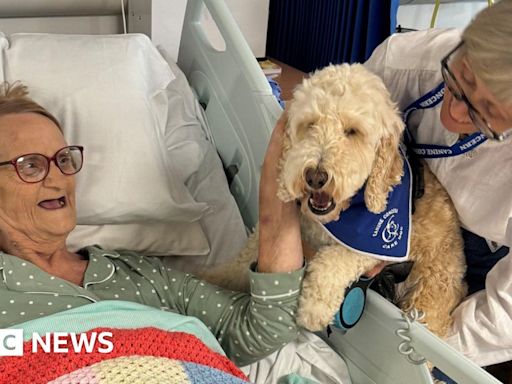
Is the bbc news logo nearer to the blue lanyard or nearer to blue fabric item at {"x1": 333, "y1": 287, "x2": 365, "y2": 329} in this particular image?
blue fabric item at {"x1": 333, "y1": 287, "x2": 365, "y2": 329}

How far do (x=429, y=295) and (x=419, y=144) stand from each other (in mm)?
344

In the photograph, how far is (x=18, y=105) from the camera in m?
1.42

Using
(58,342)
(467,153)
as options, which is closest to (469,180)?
(467,153)

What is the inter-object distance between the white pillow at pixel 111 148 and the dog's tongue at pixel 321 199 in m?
0.50

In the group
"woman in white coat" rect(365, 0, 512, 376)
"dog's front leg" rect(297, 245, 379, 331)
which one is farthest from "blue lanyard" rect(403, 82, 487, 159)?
"dog's front leg" rect(297, 245, 379, 331)

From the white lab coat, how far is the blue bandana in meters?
0.11

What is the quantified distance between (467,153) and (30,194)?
928 millimetres

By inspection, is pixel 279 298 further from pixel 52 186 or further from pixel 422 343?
pixel 52 186

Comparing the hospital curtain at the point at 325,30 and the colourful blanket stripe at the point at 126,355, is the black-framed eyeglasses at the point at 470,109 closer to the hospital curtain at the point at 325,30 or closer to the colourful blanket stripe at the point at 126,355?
the colourful blanket stripe at the point at 126,355

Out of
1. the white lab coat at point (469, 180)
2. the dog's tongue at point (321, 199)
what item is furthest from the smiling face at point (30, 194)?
the white lab coat at point (469, 180)

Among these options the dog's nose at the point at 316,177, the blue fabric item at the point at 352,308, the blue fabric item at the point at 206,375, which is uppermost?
the dog's nose at the point at 316,177

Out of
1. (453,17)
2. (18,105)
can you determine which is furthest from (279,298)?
(453,17)

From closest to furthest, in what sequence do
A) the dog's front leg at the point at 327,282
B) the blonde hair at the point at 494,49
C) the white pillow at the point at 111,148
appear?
1. the blonde hair at the point at 494,49
2. the dog's front leg at the point at 327,282
3. the white pillow at the point at 111,148

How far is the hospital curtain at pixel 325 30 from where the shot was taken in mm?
2518
